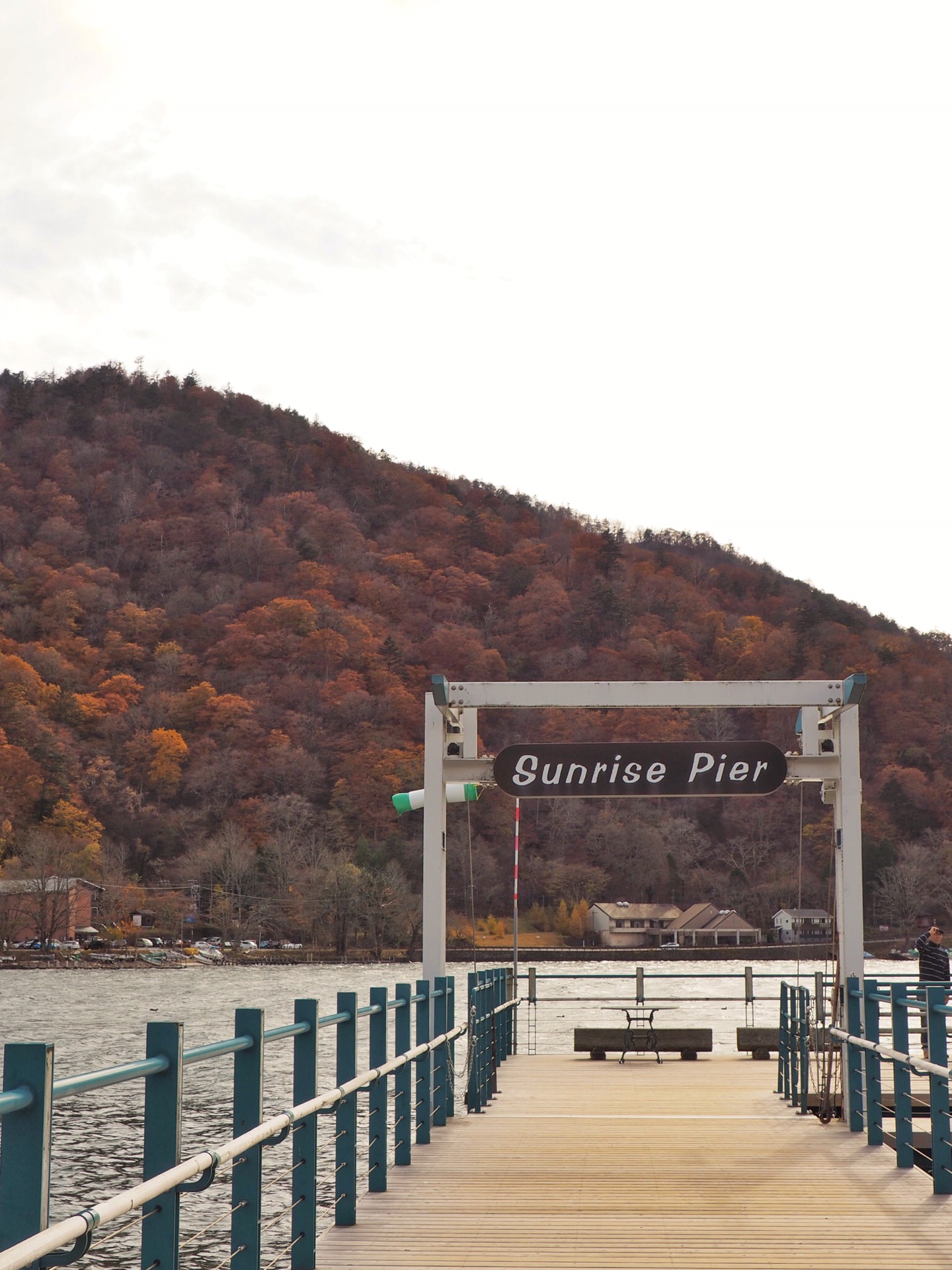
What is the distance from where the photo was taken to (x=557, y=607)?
14462 centimetres

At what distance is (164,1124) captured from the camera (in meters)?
3.51

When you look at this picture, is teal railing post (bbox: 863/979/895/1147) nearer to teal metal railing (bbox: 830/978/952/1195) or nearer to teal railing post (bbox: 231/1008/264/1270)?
teal metal railing (bbox: 830/978/952/1195)

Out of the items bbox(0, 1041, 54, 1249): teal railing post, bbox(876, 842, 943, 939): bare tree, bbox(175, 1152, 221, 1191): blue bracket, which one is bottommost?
bbox(876, 842, 943, 939): bare tree

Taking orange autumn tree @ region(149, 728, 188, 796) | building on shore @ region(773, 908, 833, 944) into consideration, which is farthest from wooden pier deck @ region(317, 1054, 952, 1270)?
orange autumn tree @ region(149, 728, 188, 796)

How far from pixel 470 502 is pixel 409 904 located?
63153mm

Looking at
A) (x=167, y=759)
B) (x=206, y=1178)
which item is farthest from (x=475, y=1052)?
(x=167, y=759)

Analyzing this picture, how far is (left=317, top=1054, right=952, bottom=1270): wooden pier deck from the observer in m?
5.54

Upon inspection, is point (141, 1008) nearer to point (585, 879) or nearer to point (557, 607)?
point (585, 879)

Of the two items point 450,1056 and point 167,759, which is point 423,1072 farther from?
point 167,759

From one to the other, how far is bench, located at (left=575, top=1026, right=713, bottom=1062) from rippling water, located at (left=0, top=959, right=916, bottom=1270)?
1.08 feet

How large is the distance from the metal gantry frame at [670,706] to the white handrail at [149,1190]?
5.11 m

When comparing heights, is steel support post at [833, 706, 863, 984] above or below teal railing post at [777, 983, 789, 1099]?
above

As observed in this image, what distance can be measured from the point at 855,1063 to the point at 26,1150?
7611mm

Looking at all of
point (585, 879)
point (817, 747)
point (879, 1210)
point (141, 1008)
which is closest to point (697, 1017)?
point (141, 1008)
